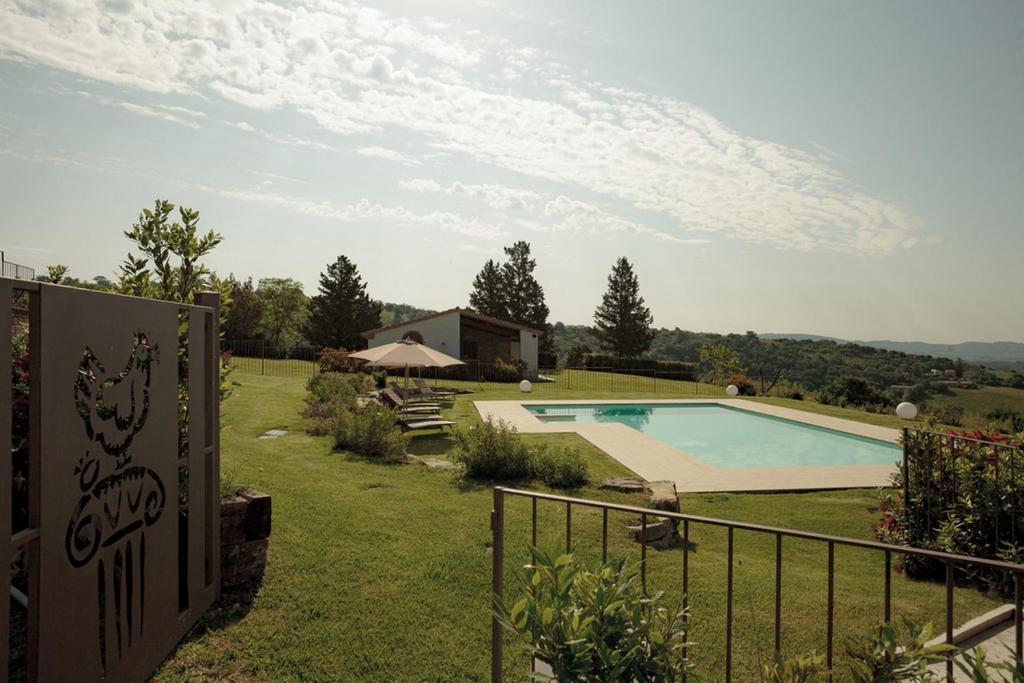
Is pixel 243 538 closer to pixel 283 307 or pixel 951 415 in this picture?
pixel 951 415

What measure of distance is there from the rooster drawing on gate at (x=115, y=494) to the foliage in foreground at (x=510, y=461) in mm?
5956

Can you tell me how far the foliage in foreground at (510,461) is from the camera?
358 inches

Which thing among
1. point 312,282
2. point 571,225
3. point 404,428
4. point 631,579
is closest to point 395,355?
point 404,428

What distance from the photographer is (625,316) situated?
177 ft

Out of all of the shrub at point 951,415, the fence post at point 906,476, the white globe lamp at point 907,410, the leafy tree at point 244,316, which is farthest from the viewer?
the leafy tree at point 244,316

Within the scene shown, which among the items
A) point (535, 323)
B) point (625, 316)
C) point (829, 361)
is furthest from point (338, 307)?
point (829, 361)

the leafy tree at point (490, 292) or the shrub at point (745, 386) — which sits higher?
the leafy tree at point (490, 292)

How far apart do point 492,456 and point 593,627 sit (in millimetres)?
7327

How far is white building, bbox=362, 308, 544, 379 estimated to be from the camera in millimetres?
A: 32188

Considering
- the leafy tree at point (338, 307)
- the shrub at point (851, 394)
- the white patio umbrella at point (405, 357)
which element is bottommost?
the shrub at point (851, 394)

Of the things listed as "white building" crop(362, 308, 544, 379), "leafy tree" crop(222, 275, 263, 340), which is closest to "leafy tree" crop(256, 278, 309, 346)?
"leafy tree" crop(222, 275, 263, 340)

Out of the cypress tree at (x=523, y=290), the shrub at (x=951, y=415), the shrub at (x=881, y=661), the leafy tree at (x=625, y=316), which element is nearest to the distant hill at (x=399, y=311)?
the cypress tree at (x=523, y=290)

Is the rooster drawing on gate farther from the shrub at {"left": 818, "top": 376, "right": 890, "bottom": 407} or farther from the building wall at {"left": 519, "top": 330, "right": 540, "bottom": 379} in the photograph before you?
the building wall at {"left": 519, "top": 330, "right": 540, "bottom": 379}

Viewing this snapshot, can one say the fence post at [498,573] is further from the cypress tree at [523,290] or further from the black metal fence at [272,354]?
the cypress tree at [523,290]
